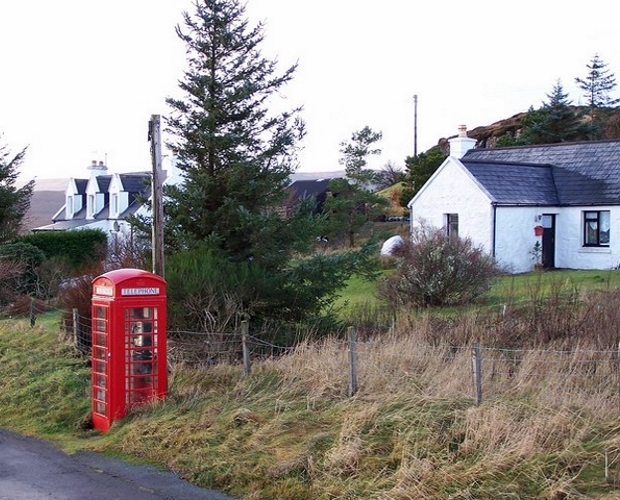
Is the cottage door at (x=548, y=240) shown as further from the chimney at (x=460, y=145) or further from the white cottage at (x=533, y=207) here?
the chimney at (x=460, y=145)

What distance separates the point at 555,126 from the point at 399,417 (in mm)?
52275

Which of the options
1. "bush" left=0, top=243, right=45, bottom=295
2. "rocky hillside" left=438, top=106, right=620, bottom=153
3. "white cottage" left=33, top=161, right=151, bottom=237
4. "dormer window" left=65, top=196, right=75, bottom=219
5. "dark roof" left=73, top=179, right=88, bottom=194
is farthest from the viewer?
"rocky hillside" left=438, top=106, right=620, bottom=153

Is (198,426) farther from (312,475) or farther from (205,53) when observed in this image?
(205,53)

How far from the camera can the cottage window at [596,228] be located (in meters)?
31.4

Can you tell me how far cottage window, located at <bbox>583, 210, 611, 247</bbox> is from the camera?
103ft

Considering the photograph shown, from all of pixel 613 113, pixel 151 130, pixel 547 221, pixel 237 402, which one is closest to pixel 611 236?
pixel 547 221

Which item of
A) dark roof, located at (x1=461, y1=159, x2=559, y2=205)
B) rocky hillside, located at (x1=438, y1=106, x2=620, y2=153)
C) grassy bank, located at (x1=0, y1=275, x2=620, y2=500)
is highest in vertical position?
rocky hillside, located at (x1=438, y1=106, x2=620, y2=153)

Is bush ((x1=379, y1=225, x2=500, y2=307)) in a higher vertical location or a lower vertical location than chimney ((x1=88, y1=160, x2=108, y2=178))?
lower

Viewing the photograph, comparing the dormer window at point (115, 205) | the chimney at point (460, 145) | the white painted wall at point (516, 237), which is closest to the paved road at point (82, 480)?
the white painted wall at point (516, 237)

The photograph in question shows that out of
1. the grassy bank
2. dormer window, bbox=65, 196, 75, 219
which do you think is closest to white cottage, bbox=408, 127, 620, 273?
the grassy bank

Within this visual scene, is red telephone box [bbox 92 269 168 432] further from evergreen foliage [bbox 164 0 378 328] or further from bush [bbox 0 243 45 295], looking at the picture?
bush [bbox 0 243 45 295]

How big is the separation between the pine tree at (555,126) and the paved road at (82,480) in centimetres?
5001

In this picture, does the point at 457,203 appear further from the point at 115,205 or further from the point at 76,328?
the point at 115,205

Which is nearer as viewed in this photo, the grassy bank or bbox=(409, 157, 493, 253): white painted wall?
the grassy bank
